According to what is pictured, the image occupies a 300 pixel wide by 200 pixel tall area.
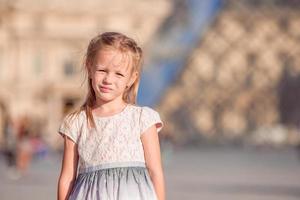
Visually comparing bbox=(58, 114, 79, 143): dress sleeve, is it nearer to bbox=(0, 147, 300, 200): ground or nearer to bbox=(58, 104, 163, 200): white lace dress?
bbox=(58, 104, 163, 200): white lace dress

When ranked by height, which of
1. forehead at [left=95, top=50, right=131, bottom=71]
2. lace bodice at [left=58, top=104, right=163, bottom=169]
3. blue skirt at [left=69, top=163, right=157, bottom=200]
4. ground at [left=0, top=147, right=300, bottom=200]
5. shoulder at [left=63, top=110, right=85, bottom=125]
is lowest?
blue skirt at [left=69, top=163, right=157, bottom=200]

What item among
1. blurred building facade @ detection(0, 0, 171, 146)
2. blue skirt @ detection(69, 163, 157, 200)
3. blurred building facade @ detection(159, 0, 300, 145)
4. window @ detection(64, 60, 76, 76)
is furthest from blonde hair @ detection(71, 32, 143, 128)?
window @ detection(64, 60, 76, 76)

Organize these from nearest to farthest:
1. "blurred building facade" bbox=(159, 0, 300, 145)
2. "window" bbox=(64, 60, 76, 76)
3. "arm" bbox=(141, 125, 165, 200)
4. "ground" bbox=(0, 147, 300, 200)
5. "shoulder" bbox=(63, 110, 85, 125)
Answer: "arm" bbox=(141, 125, 165, 200), "shoulder" bbox=(63, 110, 85, 125), "ground" bbox=(0, 147, 300, 200), "blurred building facade" bbox=(159, 0, 300, 145), "window" bbox=(64, 60, 76, 76)

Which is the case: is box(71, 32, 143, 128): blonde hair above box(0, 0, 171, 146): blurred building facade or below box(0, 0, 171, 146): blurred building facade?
below

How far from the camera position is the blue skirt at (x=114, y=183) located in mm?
3941

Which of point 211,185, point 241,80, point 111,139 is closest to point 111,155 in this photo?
point 111,139

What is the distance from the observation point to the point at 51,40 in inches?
1994

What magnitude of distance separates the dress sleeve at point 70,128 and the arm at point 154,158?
216mm

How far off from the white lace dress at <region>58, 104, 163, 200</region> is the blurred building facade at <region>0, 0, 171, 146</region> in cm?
4461

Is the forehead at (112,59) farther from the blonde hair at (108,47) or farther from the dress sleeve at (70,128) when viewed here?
the dress sleeve at (70,128)

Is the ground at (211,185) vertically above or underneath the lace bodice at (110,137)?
above

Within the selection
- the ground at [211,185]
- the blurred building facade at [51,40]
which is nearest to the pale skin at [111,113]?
the ground at [211,185]

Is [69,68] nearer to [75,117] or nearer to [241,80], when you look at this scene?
[241,80]

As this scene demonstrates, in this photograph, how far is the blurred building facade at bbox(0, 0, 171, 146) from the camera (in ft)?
164
